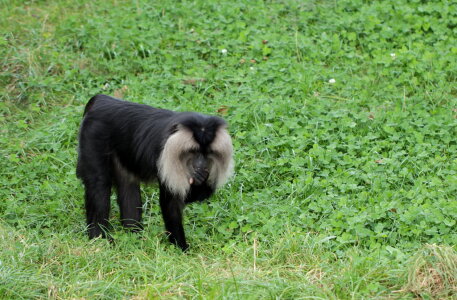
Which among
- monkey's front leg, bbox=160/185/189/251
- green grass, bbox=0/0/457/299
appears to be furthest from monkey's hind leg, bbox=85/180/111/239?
monkey's front leg, bbox=160/185/189/251

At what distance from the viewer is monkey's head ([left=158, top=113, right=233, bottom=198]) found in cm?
502

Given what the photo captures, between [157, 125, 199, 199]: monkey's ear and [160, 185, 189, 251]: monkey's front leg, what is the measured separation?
166 millimetres

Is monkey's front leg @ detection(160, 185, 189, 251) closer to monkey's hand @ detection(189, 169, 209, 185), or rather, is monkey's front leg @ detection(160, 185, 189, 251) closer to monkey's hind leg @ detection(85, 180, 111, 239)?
monkey's hand @ detection(189, 169, 209, 185)

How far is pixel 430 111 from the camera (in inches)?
277

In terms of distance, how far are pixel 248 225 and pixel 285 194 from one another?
0.63m

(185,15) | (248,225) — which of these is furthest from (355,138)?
(185,15)

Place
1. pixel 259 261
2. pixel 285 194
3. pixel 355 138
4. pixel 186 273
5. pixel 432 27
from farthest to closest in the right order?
pixel 432 27 < pixel 355 138 < pixel 285 194 < pixel 259 261 < pixel 186 273

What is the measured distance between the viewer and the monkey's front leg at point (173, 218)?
5438 millimetres

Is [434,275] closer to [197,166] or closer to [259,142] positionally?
[197,166]

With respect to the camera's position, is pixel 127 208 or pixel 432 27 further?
pixel 432 27

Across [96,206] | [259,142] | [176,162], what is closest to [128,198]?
[96,206]

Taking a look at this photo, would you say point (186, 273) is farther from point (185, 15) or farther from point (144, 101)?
point (185, 15)

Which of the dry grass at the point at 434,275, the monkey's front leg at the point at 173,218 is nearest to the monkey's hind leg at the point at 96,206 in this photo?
the monkey's front leg at the point at 173,218

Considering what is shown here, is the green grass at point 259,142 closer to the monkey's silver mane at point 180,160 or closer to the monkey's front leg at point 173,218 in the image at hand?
the monkey's front leg at point 173,218
